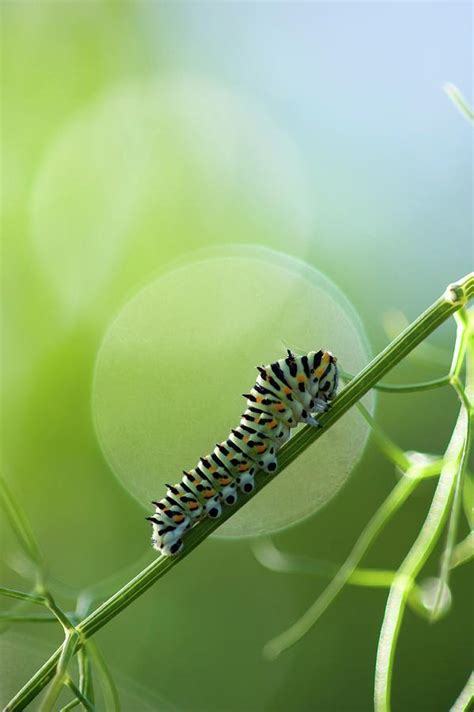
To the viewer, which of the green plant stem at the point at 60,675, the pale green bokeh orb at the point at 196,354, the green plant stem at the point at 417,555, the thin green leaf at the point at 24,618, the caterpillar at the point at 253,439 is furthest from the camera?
the pale green bokeh orb at the point at 196,354

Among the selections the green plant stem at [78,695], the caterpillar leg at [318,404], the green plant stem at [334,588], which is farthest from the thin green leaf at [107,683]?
the caterpillar leg at [318,404]

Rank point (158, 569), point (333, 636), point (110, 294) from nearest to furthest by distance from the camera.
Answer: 1. point (158, 569)
2. point (333, 636)
3. point (110, 294)

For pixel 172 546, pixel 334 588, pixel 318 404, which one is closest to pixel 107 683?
pixel 172 546

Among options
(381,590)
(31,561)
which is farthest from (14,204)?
(31,561)

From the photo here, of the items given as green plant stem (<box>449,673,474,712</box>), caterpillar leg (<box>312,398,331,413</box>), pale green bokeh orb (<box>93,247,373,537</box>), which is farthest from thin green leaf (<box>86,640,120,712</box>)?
pale green bokeh orb (<box>93,247,373,537</box>)

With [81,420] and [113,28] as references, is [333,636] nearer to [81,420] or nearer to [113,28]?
[81,420]

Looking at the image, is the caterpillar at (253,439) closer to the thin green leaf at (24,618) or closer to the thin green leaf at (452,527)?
the thin green leaf at (24,618)
